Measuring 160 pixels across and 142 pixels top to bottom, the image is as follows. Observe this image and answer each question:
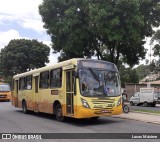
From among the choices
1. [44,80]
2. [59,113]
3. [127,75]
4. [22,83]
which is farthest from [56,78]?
[127,75]

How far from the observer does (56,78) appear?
58.2 ft

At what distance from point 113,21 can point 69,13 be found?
4275mm

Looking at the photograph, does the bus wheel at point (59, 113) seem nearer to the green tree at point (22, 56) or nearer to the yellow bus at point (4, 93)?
the yellow bus at point (4, 93)

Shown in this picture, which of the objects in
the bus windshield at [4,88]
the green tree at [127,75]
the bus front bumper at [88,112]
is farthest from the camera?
the green tree at [127,75]

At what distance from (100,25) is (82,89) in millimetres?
11274

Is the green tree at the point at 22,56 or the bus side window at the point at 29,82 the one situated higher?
the green tree at the point at 22,56

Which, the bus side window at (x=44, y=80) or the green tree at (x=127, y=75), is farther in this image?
the green tree at (x=127, y=75)

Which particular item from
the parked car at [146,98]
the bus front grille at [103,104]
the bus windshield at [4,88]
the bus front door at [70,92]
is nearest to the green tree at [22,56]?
the bus windshield at [4,88]

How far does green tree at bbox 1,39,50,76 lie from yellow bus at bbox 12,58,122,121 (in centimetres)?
4868

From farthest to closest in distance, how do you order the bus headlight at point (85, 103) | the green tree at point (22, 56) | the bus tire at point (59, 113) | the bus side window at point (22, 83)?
the green tree at point (22, 56)
the bus side window at point (22, 83)
the bus tire at point (59, 113)
the bus headlight at point (85, 103)

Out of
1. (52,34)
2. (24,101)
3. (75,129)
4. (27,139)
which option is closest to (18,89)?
(24,101)

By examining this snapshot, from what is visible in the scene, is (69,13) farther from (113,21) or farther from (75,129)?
(75,129)

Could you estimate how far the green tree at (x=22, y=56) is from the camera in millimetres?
66619

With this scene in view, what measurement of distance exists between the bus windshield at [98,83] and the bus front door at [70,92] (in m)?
0.62
